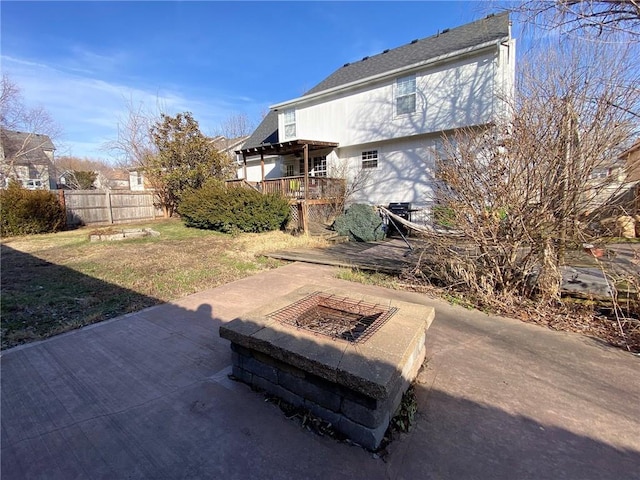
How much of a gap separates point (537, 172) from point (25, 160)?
31700 millimetres

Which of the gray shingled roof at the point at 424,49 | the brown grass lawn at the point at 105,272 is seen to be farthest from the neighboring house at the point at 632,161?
the gray shingled roof at the point at 424,49

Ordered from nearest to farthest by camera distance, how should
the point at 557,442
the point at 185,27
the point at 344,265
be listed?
the point at 557,442
the point at 344,265
the point at 185,27

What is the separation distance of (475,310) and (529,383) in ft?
5.11

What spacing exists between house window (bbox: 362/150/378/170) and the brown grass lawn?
5358mm

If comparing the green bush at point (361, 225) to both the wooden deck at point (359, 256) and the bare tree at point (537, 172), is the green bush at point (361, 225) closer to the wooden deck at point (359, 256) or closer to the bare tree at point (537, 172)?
the wooden deck at point (359, 256)

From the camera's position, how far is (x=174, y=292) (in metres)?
4.73

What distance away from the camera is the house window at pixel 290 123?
14844 millimetres

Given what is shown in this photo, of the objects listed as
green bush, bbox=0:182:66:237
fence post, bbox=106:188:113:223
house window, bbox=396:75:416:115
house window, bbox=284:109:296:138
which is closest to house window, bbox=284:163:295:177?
house window, bbox=284:109:296:138

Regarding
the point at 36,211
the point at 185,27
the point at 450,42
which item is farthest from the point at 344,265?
the point at 36,211

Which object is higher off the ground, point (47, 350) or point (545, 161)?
point (545, 161)

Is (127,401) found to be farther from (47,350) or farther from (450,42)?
(450,42)

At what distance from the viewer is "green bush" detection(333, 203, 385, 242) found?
928cm

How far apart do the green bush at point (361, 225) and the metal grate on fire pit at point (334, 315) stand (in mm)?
6371

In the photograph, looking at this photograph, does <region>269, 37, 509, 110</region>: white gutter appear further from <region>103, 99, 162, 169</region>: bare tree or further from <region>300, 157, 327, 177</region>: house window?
<region>103, 99, 162, 169</region>: bare tree
